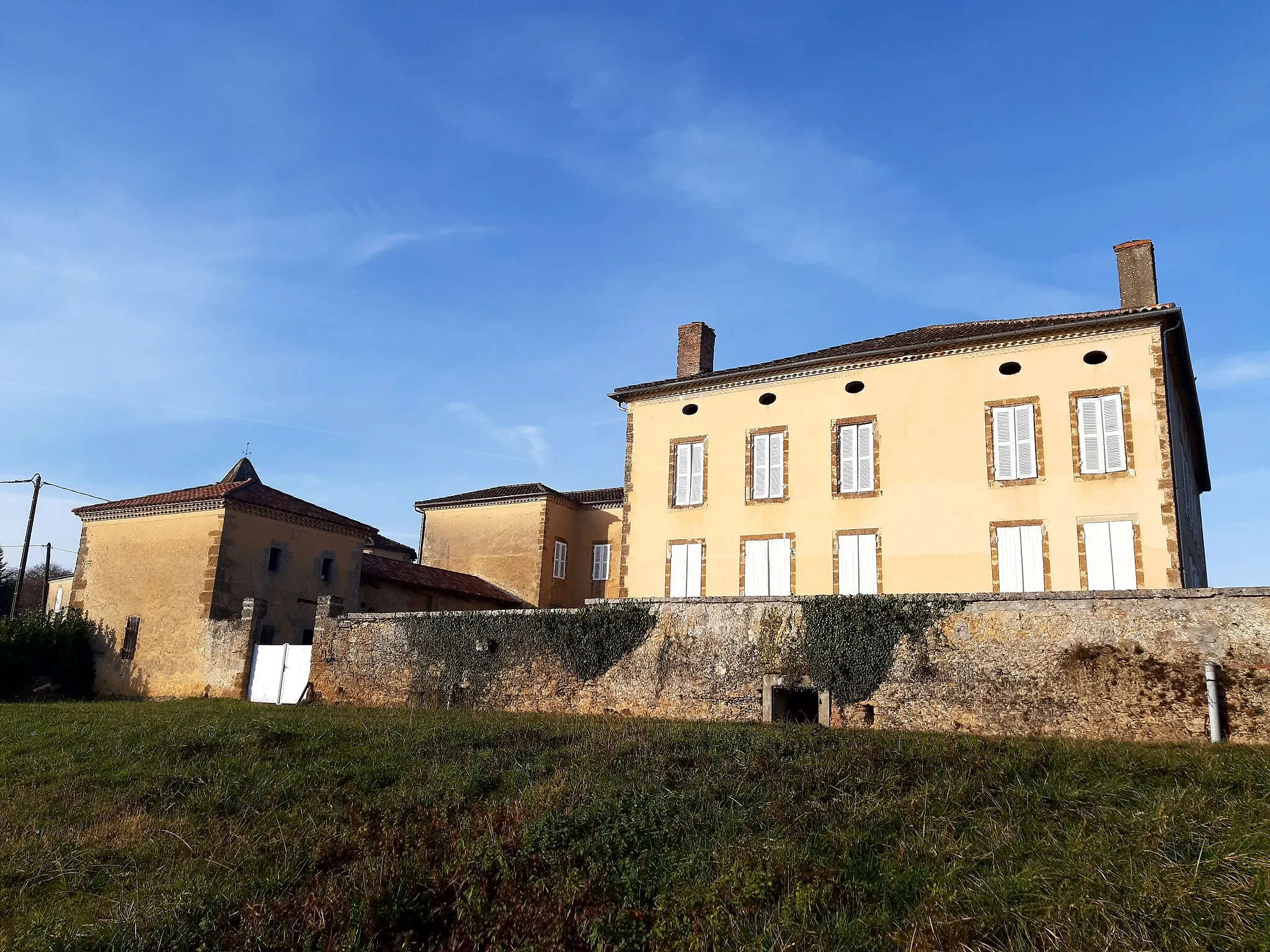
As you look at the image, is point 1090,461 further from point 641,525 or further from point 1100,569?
point 641,525

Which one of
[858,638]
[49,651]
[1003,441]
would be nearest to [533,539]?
[49,651]

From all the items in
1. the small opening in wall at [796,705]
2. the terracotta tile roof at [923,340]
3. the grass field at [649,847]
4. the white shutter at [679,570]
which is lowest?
the grass field at [649,847]

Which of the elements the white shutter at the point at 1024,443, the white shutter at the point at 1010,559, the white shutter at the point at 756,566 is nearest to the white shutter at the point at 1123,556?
the white shutter at the point at 1010,559

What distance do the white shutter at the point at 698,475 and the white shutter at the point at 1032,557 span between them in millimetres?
6798

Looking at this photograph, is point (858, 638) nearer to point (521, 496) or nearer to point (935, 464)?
point (935, 464)

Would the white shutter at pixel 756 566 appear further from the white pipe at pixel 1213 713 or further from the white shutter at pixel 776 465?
the white pipe at pixel 1213 713

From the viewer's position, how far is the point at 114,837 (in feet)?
26.3

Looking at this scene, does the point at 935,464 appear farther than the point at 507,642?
Yes

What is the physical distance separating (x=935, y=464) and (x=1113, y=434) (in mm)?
3267

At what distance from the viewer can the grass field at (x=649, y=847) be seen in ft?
20.0

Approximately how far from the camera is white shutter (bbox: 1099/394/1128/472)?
1723 centimetres

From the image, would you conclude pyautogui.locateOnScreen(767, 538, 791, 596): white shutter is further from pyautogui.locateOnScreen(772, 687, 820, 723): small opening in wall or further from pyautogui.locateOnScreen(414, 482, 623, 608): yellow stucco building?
pyautogui.locateOnScreen(414, 482, 623, 608): yellow stucco building

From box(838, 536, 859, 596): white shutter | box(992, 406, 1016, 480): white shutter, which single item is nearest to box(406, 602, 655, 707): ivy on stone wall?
box(838, 536, 859, 596): white shutter

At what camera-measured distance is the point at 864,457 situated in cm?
1962
